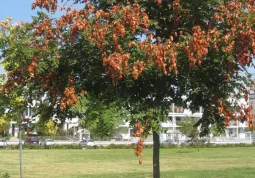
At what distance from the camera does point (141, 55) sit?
498cm

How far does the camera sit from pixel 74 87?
5.39 m

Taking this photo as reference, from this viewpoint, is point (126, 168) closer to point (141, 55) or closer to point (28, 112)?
point (28, 112)

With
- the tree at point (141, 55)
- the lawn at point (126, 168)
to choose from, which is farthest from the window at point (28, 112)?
the lawn at point (126, 168)

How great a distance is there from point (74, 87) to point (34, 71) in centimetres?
51

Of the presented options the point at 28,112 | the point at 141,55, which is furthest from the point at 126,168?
the point at 141,55

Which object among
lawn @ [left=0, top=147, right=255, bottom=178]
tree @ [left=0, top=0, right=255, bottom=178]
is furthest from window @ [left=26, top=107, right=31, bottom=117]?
lawn @ [left=0, top=147, right=255, bottom=178]

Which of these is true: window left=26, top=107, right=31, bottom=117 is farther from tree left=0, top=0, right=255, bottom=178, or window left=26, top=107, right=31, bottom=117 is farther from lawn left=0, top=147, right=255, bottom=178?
lawn left=0, top=147, right=255, bottom=178

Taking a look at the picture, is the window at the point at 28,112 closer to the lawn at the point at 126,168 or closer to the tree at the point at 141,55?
the tree at the point at 141,55

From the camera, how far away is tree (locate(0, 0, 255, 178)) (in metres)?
4.98

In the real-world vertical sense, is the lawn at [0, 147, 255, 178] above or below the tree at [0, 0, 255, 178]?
below

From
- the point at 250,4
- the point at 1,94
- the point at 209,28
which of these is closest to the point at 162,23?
the point at 209,28

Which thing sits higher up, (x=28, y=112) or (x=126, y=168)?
(x=28, y=112)

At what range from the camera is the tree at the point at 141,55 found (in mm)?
4977

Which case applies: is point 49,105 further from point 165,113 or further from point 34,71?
point 165,113
